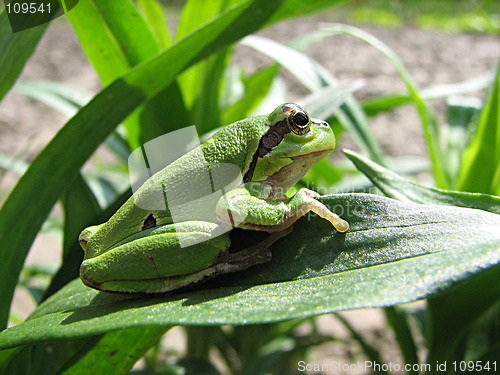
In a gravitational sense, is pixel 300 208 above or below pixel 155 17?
below

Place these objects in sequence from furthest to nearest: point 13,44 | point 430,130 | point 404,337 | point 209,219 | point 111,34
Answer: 1. point 430,130
2. point 404,337
3. point 111,34
4. point 13,44
5. point 209,219

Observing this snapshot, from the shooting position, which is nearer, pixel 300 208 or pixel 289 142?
pixel 300 208

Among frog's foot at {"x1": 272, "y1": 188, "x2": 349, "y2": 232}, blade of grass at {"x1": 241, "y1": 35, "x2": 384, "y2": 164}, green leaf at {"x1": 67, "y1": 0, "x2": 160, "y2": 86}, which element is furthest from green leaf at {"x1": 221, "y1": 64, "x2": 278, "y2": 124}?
frog's foot at {"x1": 272, "y1": 188, "x2": 349, "y2": 232}

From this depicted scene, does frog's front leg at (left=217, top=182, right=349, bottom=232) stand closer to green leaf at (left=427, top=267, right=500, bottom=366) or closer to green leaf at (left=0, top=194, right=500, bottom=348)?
green leaf at (left=0, top=194, right=500, bottom=348)

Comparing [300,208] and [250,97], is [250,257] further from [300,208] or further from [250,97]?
[250,97]

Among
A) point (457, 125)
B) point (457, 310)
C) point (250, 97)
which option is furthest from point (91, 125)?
point (457, 125)

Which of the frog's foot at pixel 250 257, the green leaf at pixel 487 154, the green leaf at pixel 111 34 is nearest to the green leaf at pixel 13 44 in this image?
the green leaf at pixel 111 34
